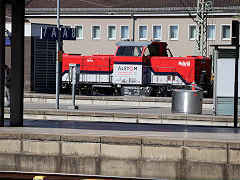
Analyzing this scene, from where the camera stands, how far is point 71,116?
25.3m

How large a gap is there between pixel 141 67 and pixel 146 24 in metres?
23.6

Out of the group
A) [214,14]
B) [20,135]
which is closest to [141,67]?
[214,14]

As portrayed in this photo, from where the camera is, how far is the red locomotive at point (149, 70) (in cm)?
4003

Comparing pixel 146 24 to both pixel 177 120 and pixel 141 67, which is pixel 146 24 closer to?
pixel 141 67

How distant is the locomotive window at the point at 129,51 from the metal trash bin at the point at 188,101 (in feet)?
47.8

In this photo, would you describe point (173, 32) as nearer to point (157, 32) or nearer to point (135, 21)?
point (157, 32)

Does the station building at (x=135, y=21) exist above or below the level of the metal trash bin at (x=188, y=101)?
above

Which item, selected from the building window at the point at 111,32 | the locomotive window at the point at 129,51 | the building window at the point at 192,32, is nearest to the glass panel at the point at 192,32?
the building window at the point at 192,32

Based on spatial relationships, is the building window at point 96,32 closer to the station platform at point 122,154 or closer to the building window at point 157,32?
the building window at point 157,32

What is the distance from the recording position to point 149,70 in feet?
134

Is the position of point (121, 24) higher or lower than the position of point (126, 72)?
higher

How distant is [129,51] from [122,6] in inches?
969

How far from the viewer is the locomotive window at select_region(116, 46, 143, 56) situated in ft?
133

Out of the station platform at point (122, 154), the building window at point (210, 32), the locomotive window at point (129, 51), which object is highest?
the building window at point (210, 32)
